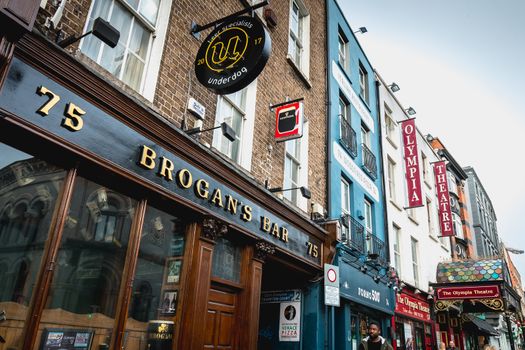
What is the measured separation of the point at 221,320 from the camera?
255 inches

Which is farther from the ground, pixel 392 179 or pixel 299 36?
pixel 299 36

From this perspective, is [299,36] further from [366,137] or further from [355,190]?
[366,137]

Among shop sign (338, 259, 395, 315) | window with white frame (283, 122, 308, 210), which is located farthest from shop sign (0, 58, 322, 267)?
shop sign (338, 259, 395, 315)

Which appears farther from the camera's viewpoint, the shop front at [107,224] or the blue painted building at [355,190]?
the blue painted building at [355,190]

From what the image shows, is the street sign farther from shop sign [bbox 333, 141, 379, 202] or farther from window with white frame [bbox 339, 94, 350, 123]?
window with white frame [bbox 339, 94, 350, 123]

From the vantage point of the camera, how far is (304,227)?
908 cm

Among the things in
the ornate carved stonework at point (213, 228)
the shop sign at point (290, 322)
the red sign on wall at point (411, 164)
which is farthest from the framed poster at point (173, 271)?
the red sign on wall at point (411, 164)

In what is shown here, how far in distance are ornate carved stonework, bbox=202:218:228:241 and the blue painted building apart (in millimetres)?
4294

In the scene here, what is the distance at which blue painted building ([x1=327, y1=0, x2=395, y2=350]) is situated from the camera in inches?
419

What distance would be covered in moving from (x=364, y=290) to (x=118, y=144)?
28.6ft

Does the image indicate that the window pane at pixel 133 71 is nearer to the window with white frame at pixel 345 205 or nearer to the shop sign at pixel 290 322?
the shop sign at pixel 290 322

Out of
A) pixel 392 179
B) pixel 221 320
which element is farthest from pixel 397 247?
pixel 221 320

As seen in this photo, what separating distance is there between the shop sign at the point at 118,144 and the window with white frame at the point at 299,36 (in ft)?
17.3

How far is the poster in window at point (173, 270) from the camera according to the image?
18.6ft
